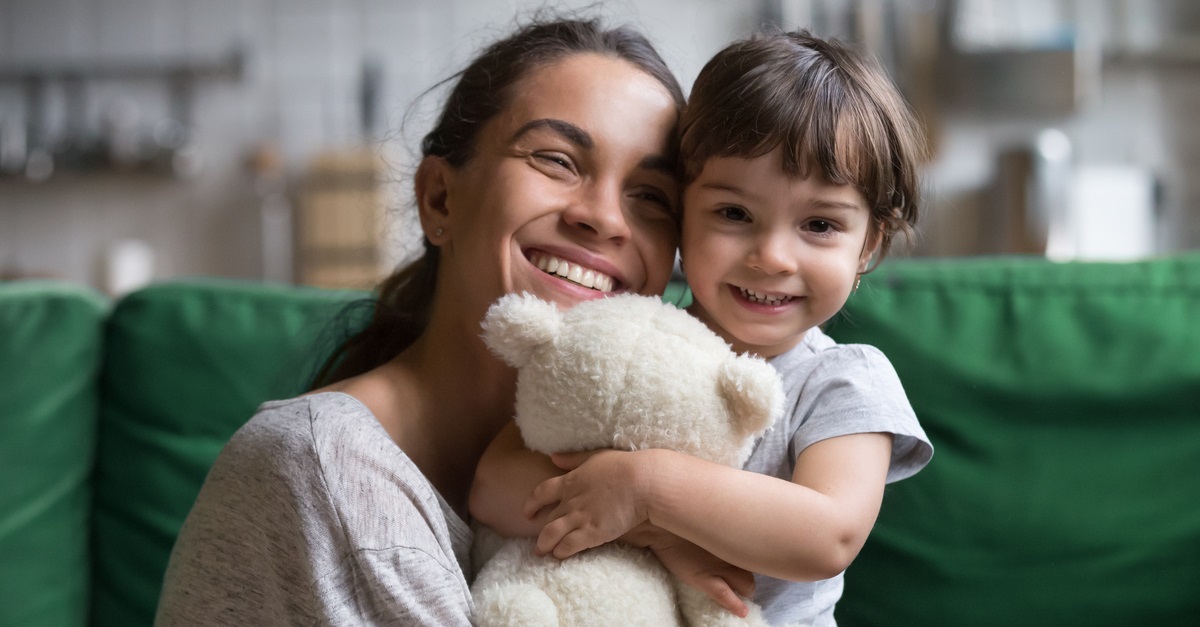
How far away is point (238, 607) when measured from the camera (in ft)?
2.60

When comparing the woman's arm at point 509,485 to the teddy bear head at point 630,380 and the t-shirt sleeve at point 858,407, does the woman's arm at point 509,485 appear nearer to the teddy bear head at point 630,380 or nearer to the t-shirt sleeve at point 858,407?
the teddy bear head at point 630,380

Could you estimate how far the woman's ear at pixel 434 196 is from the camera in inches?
39.2

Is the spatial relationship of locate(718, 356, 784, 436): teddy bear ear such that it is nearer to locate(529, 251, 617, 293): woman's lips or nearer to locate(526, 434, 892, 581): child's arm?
locate(526, 434, 892, 581): child's arm

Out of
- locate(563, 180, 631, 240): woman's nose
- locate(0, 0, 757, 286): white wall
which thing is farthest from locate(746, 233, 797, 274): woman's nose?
locate(0, 0, 757, 286): white wall

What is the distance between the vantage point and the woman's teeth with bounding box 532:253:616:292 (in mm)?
869

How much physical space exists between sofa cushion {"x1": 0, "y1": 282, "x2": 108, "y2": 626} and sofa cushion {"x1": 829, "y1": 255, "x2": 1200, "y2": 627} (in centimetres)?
90

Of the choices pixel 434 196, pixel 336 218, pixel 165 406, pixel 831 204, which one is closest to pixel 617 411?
pixel 831 204

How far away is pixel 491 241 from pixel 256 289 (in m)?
0.54

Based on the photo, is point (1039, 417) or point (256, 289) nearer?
point (1039, 417)

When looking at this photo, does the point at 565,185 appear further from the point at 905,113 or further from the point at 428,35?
the point at 428,35

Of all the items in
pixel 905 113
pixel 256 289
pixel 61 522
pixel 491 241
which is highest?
pixel 905 113

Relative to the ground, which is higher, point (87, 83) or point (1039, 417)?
point (87, 83)

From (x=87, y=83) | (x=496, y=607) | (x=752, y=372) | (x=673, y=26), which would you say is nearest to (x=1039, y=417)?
(x=752, y=372)

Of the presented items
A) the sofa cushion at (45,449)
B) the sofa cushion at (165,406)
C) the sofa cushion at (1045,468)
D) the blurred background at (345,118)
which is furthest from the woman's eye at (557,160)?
the blurred background at (345,118)
